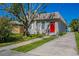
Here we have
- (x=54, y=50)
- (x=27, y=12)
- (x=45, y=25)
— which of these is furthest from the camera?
(x=45, y=25)

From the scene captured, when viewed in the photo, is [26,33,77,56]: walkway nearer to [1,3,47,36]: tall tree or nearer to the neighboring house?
[1,3,47,36]: tall tree

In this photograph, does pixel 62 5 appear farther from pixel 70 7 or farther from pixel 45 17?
pixel 45 17

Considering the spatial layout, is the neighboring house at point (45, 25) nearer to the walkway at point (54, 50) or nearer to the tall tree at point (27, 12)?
the tall tree at point (27, 12)

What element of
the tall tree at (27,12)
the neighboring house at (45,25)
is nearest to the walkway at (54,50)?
the tall tree at (27,12)

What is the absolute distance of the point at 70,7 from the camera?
51.7 ft

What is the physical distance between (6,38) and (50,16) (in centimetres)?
735

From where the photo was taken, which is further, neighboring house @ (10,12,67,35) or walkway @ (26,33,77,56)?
neighboring house @ (10,12,67,35)

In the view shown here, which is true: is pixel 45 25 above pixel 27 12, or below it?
below

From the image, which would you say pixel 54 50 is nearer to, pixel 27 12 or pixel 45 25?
pixel 27 12

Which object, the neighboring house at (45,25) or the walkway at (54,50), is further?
the neighboring house at (45,25)

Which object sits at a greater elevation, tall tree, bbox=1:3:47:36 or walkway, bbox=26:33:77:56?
tall tree, bbox=1:3:47:36

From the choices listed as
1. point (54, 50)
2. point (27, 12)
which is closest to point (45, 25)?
point (27, 12)

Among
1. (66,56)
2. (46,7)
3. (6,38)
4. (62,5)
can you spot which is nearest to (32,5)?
(46,7)

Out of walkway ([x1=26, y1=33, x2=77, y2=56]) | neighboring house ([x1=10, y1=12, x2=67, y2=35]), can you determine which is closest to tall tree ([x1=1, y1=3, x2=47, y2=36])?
neighboring house ([x1=10, y1=12, x2=67, y2=35])
